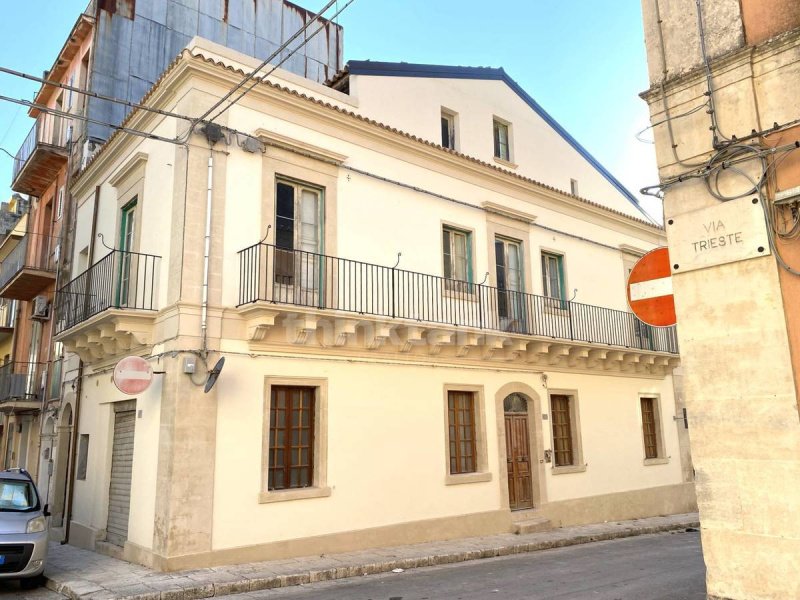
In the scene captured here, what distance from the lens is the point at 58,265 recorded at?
16000mm

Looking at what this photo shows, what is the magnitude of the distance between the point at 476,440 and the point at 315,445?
13.4ft

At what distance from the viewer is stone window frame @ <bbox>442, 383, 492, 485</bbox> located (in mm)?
12797

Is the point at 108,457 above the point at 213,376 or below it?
below

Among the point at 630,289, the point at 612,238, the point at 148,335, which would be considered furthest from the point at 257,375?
the point at 612,238

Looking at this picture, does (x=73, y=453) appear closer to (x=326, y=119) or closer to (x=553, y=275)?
(x=326, y=119)

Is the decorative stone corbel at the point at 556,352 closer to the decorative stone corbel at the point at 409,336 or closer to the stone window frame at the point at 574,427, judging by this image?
the stone window frame at the point at 574,427

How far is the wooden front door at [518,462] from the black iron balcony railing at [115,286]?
8.16 metres

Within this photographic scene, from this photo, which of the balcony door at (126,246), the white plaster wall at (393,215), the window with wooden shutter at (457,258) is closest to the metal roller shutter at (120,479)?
the balcony door at (126,246)

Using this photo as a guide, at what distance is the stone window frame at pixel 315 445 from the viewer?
33.7ft

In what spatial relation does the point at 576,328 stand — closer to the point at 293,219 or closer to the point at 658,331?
the point at 658,331

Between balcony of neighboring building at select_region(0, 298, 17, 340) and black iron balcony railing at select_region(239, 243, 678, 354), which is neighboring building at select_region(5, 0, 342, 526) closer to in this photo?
balcony of neighboring building at select_region(0, 298, 17, 340)

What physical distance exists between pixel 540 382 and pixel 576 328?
209 centimetres

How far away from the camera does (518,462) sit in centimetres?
1438

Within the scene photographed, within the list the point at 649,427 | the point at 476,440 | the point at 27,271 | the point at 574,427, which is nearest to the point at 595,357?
the point at 574,427
